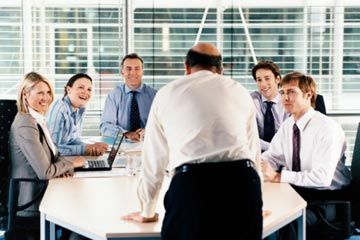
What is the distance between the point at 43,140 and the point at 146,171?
148cm

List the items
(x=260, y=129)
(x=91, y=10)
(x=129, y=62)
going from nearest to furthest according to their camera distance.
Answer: (x=260, y=129)
(x=129, y=62)
(x=91, y=10)

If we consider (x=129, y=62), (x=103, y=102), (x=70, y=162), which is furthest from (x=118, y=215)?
(x=103, y=102)

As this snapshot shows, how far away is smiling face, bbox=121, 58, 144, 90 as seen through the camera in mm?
5350

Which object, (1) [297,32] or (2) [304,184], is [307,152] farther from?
(1) [297,32]

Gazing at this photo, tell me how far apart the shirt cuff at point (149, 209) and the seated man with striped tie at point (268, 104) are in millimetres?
2424

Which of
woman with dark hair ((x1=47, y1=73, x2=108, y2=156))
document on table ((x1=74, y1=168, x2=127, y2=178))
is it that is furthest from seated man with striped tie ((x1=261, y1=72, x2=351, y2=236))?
woman with dark hair ((x1=47, y1=73, x2=108, y2=156))

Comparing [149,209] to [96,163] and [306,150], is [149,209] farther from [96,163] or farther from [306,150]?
[96,163]

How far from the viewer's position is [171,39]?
601 cm

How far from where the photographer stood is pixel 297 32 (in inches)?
238

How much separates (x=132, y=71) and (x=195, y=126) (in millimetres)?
3129

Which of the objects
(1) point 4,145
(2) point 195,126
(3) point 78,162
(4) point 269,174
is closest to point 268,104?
(4) point 269,174

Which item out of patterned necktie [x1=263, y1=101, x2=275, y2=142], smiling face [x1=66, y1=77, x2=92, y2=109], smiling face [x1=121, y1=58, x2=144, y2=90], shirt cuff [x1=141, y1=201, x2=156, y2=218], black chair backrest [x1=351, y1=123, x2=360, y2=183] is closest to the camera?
shirt cuff [x1=141, y1=201, x2=156, y2=218]

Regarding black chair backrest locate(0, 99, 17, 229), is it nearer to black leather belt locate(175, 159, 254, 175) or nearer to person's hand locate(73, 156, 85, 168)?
person's hand locate(73, 156, 85, 168)

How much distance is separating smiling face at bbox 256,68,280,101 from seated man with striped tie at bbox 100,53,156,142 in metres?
1.01
